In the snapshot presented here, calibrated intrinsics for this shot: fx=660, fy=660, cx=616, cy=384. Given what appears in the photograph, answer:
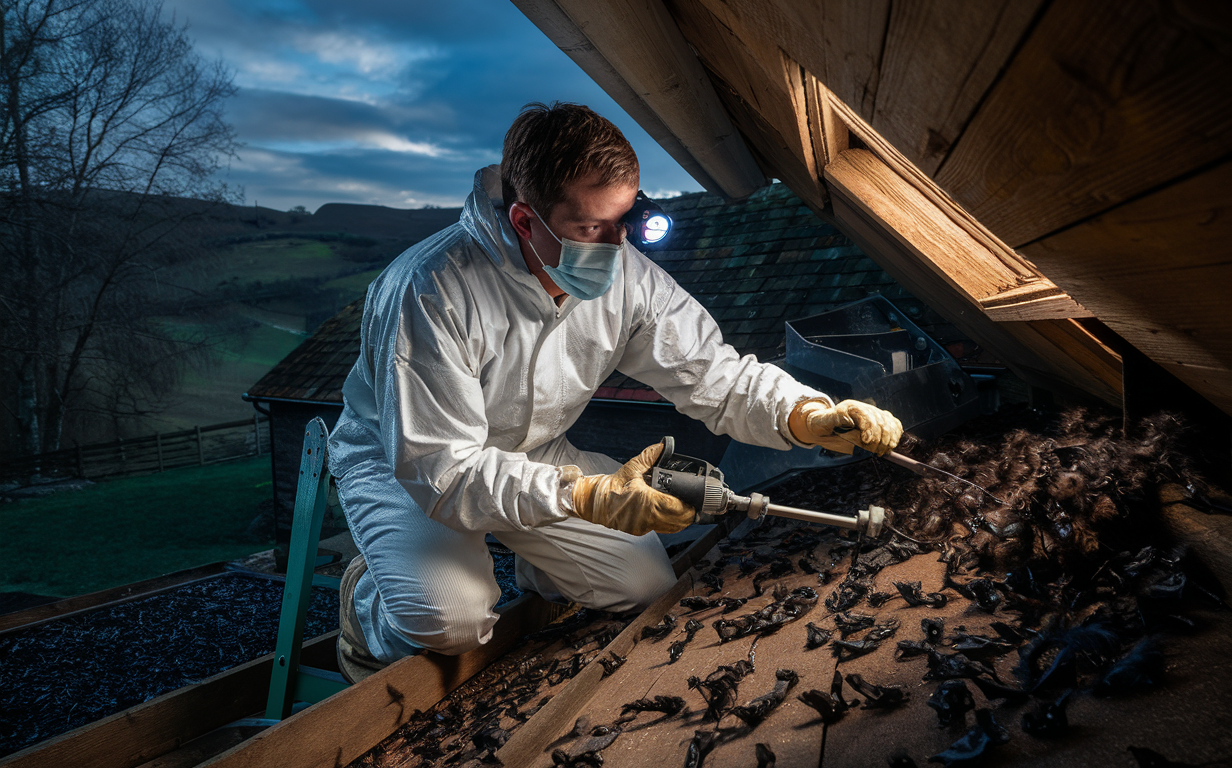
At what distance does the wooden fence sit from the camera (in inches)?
611

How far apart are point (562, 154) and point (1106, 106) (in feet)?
6.39

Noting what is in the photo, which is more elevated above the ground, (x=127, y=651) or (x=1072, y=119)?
(x=1072, y=119)

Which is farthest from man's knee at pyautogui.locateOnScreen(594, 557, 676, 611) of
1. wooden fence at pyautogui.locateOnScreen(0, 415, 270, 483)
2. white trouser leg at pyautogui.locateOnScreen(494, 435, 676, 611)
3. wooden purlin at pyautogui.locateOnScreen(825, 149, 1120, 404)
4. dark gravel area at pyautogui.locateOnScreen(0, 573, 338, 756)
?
wooden fence at pyautogui.locateOnScreen(0, 415, 270, 483)

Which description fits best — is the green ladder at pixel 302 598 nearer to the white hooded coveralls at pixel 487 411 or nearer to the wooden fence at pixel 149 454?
the white hooded coveralls at pixel 487 411

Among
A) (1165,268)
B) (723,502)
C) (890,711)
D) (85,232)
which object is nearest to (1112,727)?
(890,711)

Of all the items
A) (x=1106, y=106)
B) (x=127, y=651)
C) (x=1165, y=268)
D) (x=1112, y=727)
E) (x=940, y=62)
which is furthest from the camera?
(x=127, y=651)

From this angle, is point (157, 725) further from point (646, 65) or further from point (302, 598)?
point (646, 65)

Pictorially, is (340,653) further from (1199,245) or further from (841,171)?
(1199,245)

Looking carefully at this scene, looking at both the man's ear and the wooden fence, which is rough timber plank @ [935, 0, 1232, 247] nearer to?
the man's ear

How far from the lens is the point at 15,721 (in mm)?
3682

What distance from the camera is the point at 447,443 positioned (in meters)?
2.31

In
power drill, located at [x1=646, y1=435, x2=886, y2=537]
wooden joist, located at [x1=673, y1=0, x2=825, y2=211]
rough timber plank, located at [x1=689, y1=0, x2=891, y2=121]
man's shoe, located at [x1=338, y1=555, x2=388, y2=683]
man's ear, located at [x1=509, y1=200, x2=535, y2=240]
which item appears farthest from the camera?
man's shoe, located at [x1=338, y1=555, x2=388, y2=683]

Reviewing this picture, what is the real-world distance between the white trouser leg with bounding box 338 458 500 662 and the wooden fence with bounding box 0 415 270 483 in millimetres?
17704

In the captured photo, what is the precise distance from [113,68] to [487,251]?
1793 centimetres
